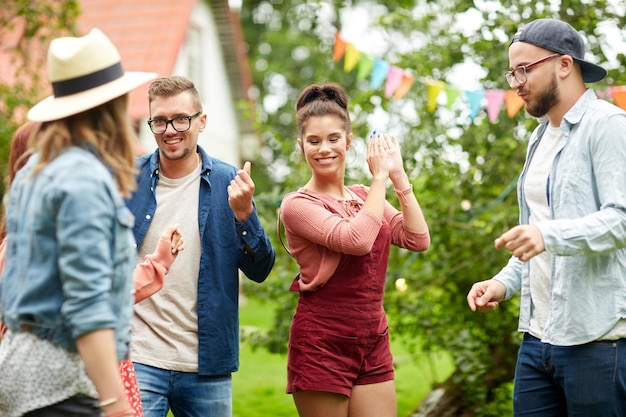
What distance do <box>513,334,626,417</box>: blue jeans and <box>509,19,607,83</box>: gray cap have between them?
1.00m

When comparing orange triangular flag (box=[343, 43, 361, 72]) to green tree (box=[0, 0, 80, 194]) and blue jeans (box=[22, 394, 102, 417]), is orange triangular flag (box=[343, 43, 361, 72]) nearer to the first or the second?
green tree (box=[0, 0, 80, 194])

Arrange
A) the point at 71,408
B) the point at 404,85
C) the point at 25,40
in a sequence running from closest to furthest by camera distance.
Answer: the point at 71,408 → the point at 404,85 → the point at 25,40

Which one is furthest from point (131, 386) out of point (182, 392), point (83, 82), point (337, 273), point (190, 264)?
point (83, 82)

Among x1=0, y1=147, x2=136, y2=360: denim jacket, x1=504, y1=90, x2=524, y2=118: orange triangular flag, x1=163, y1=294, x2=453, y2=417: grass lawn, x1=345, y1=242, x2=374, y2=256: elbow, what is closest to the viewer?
x1=0, y1=147, x2=136, y2=360: denim jacket

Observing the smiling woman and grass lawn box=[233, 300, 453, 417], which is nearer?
the smiling woman

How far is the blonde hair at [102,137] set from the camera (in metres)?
2.25

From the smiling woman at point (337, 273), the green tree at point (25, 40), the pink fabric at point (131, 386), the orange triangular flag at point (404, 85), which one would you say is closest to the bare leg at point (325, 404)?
the smiling woman at point (337, 273)

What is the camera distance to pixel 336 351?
10.8 feet

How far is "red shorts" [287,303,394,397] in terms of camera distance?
3.27 m

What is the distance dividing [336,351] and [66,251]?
4.79 feet

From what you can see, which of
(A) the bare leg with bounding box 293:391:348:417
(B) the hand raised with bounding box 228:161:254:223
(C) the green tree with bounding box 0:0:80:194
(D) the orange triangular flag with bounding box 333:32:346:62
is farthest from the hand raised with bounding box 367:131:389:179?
(C) the green tree with bounding box 0:0:80:194

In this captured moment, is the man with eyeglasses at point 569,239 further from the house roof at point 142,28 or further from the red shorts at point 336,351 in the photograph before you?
the house roof at point 142,28

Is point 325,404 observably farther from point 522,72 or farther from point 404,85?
point 404,85

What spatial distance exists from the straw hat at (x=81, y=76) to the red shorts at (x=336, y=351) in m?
1.37
